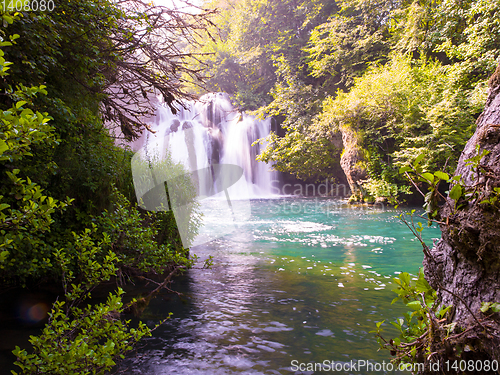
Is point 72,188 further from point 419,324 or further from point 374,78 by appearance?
point 374,78

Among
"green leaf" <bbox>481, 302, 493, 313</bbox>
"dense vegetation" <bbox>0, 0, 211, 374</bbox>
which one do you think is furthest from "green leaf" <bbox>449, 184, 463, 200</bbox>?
"dense vegetation" <bbox>0, 0, 211, 374</bbox>

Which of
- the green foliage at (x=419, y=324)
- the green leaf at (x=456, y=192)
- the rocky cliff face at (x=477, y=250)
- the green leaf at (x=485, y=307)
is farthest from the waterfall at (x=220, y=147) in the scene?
the green leaf at (x=485, y=307)

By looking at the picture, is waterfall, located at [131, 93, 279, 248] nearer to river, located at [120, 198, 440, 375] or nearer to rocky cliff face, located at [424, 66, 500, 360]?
river, located at [120, 198, 440, 375]

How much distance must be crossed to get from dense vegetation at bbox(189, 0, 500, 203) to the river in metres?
5.48

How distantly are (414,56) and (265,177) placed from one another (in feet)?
45.3

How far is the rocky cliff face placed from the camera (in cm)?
154

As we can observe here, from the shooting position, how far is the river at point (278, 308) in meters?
3.48

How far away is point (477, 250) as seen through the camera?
65.9 inches

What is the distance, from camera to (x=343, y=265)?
705 cm

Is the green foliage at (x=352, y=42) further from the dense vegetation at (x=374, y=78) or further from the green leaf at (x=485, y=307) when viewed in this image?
the green leaf at (x=485, y=307)

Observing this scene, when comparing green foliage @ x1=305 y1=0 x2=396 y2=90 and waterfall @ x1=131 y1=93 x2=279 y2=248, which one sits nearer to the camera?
green foliage @ x1=305 y1=0 x2=396 y2=90

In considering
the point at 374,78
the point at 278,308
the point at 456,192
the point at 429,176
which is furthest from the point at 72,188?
the point at 374,78

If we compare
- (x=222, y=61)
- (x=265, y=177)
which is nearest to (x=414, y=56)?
(x=265, y=177)

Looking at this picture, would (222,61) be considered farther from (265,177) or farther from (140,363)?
(140,363)
